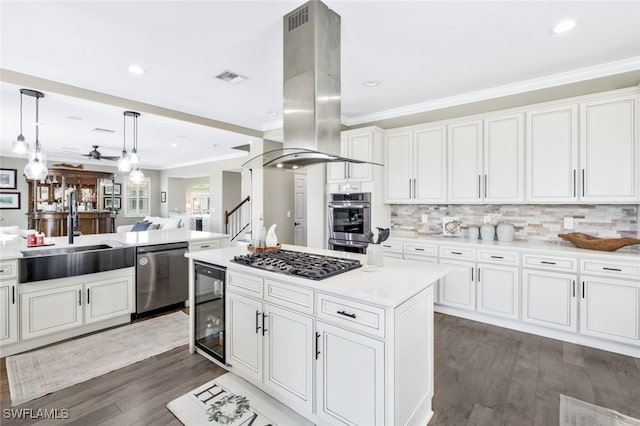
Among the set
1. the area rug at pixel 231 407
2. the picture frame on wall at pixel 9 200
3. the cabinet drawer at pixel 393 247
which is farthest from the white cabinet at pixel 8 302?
the picture frame on wall at pixel 9 200

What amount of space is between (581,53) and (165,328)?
4.78 m

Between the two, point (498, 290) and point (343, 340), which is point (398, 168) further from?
point (343, 340)

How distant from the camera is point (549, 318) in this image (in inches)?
119

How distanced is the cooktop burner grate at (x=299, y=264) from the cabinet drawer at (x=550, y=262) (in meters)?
2.13

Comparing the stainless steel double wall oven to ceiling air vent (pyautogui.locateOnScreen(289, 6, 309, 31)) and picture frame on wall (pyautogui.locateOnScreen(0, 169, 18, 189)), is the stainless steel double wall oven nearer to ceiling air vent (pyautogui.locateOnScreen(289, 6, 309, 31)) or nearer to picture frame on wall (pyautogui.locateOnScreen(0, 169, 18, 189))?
ceiling air vent (pyautogui.locateOnScreen(289, 6, 309, 31))

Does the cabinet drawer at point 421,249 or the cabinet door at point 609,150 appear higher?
the cabinet door at point 609,150

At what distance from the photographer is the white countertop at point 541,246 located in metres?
2.80

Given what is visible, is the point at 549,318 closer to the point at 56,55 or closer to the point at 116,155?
the point at 56,55

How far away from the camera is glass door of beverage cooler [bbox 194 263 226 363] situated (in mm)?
2451

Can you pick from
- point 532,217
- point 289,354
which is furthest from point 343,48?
point 532,217

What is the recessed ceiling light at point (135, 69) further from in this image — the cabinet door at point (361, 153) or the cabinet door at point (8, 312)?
the cabinet door at point (361, 153)

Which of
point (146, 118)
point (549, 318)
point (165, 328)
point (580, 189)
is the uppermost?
point (146, 118)

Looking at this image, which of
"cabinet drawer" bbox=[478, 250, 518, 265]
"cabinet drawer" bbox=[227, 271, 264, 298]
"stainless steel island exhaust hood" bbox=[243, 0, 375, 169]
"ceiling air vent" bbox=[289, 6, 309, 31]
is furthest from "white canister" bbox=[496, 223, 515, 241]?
"ceiling air vent" bbox=[289, 6, 309, 31]

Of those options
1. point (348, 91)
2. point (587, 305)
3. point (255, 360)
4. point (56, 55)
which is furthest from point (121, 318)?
point (587, 305)
